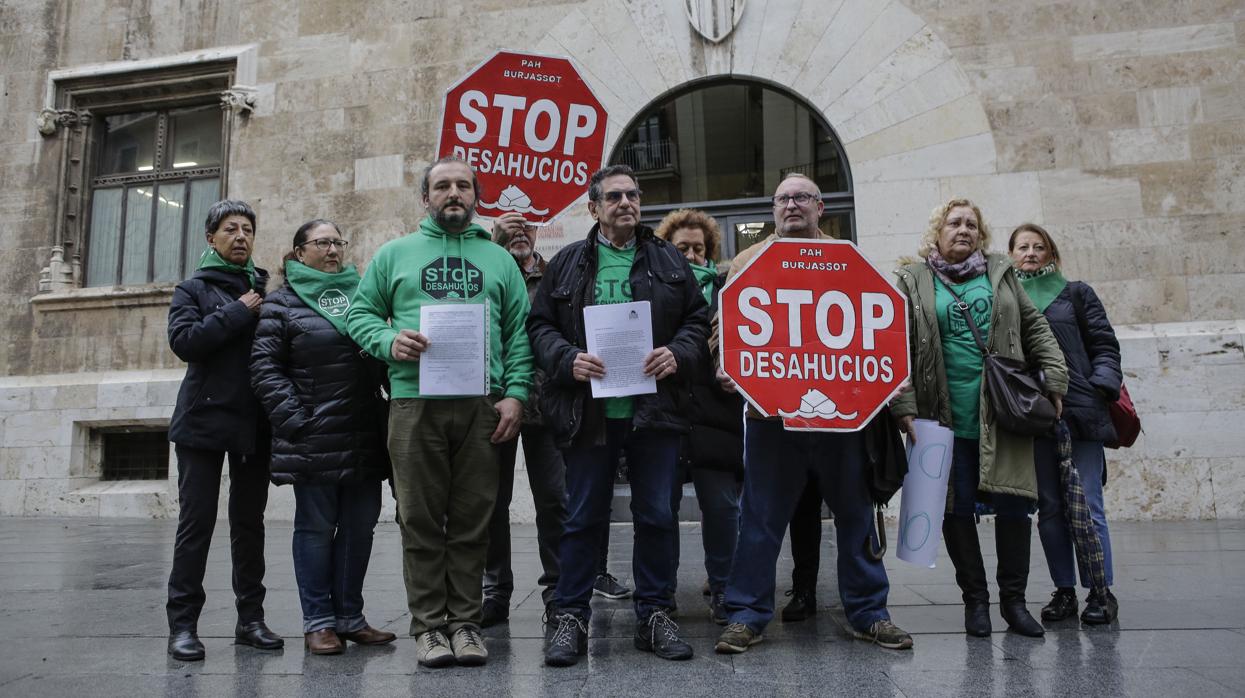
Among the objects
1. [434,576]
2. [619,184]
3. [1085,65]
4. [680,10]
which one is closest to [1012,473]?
[619,184]

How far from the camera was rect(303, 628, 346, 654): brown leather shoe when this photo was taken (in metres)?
3.57

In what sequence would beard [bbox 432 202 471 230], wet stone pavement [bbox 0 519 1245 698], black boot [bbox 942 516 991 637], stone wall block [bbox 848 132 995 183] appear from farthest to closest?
stone wall block [bbox 848 132 995 183] < black boot [bbox 942 516 991 637] < beard [bbox 432 202 471 230] < wet stone pavement [bbox 0 519 1245 698]

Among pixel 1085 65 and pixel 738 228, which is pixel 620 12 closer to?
pixel 738 228

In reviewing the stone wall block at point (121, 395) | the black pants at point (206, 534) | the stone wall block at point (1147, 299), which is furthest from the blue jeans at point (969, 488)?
the stone wall block at point (121, 395)

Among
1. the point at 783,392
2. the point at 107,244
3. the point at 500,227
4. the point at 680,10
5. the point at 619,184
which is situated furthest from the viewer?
the point at 107,244

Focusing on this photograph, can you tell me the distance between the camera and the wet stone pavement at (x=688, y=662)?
3.02 metres

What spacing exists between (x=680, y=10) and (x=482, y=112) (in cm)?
526

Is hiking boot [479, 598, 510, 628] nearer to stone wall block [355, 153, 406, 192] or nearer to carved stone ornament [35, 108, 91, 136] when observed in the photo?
stone wall block [355, 153, 406, 192]

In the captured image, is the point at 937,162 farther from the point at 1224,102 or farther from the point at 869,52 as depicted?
the point at 1224,102

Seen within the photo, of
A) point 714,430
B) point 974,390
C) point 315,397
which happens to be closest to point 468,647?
point 315,397

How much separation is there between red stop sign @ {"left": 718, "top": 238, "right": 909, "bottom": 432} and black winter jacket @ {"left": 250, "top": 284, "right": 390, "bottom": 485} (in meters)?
1.62

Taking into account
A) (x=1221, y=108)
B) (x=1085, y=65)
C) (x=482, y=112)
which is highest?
(x=1085, y=65)

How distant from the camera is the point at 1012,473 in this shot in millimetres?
3889

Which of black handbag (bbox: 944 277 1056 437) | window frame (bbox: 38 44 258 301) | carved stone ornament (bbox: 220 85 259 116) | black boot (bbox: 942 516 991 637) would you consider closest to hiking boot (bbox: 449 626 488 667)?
black boot (bbox: 942 516 991 637)
